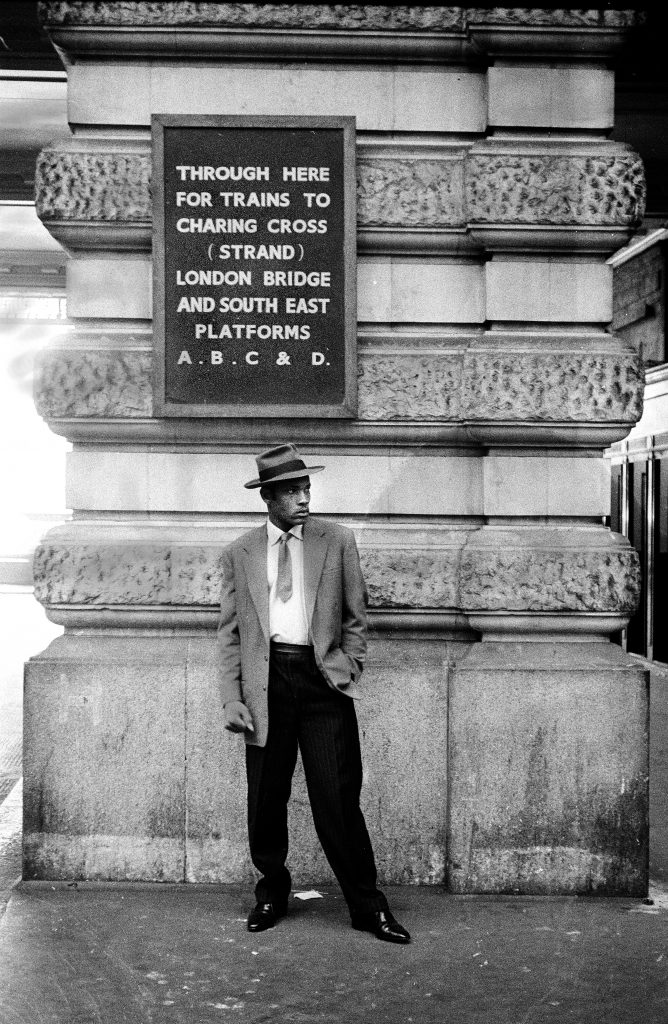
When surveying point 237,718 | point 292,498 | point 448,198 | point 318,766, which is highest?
point 448,198

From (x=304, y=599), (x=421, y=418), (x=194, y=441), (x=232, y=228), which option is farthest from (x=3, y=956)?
(x=232, y=228)

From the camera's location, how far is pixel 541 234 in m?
5.85

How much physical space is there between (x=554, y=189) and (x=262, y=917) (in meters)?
3.52

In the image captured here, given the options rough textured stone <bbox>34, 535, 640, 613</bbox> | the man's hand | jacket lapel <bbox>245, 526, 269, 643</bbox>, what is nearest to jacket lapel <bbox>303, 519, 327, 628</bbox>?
jacket lapel <bbox>245, 526, 269, 643</bbox>

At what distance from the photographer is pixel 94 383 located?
587 centimetres

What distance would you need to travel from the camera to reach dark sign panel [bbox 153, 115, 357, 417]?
5.86 m

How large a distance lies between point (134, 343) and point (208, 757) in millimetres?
1985

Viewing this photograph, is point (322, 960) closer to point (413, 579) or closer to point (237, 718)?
point (237, 718)

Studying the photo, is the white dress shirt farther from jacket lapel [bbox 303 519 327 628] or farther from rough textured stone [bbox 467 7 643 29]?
rough textured stone [bbox 467 7 643 29]

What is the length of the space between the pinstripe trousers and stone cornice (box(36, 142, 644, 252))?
7.10 feet

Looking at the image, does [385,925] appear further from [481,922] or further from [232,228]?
[232,228]

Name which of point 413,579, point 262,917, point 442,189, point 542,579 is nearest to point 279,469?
point 413,579

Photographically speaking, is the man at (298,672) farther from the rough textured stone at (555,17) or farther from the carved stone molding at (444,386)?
the rough textured stone at (555,17)

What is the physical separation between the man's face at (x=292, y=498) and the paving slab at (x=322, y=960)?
5.63 ft
